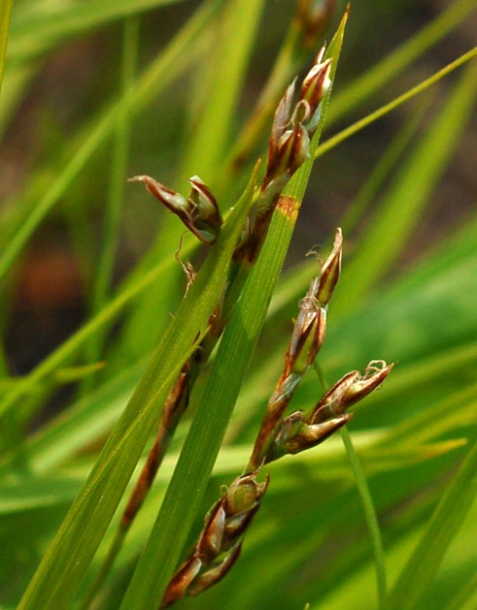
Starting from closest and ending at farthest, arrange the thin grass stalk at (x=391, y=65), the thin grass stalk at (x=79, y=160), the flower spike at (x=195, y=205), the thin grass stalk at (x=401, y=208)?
the flower spike at (x=195, y=205) → the thin grass stalk at (x=79, y=160) → the thin grass stalk at (x=391, y=65) → the thin grass stalk at (x=401, y=208)

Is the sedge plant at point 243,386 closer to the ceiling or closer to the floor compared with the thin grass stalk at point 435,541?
closer to the ceiling

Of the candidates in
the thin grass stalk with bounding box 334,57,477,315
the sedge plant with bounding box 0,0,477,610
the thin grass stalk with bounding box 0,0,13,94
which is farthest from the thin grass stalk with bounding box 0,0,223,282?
the thin grass stalk with bounding box 334,57,477,315

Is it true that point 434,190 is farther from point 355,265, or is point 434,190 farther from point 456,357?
point 456,357

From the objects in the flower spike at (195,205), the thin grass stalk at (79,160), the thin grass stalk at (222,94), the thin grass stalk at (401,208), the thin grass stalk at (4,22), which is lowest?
the flower spike at (195,205)

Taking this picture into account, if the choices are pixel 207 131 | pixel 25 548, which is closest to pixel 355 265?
pixel 207 131

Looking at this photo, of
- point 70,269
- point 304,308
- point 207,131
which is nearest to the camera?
point 304,308

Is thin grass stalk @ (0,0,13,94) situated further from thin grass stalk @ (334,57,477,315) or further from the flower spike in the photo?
thin grass stalk @ (334,57,477,315)

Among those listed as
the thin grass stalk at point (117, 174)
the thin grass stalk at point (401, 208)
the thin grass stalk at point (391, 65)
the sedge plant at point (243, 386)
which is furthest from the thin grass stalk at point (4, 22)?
the thin grass stalk at point (401, 208)

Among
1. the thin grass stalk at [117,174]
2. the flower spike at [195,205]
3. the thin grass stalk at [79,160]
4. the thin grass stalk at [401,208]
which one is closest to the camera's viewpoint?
the flower spike at [195,205]

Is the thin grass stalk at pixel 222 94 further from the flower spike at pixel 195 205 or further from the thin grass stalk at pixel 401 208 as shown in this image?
the flower spike at pixel 195 205

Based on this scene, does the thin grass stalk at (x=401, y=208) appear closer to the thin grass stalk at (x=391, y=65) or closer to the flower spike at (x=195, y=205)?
the thin grass stalk at (x=391, y=65)

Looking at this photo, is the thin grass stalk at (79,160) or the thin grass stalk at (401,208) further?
the thin grass stalk at (401,208)
